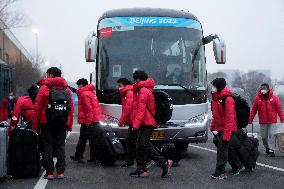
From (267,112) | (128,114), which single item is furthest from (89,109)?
(267,112)

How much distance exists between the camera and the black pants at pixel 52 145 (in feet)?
29.4

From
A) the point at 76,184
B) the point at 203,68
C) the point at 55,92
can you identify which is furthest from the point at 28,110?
the point at 203,68

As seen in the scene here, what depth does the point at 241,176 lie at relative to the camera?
941 cm

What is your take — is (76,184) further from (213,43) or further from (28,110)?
(213,43)

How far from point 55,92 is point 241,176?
3.55 metres

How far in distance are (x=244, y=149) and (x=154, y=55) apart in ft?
11.0

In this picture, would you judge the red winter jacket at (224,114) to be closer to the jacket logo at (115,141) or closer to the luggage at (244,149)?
the luggage at (244,149)

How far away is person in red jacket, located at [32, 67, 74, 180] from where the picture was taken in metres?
8.83

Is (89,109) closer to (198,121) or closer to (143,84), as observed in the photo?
(143,84)

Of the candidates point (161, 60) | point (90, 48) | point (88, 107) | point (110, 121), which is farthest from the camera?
point (161, 60)

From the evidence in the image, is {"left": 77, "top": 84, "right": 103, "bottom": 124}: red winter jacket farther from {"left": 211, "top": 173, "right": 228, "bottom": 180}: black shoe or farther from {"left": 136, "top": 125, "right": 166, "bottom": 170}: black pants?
{"left": 211, "top": 173, "right": 228, "bottom": 180}: black shoe

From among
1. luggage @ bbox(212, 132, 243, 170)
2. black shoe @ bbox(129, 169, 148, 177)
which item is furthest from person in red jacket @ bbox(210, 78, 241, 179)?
black shoe @ bbox(129, 169, 148, 177)

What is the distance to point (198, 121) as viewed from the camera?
1192 centimetres

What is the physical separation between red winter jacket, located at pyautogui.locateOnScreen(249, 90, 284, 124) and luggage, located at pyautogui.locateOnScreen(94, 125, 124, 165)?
3.70 metres
